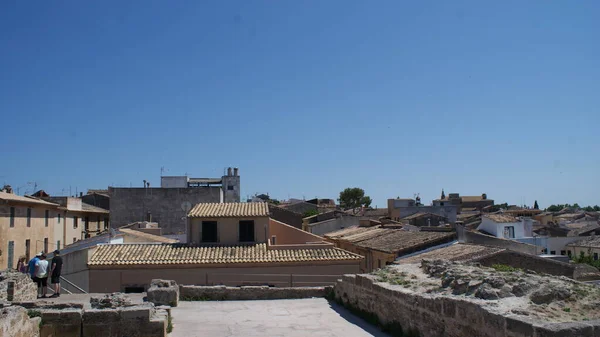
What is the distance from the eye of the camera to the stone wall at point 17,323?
705cm

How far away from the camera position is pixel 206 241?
28609 millimetres

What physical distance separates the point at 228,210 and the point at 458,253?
1312 centimetres

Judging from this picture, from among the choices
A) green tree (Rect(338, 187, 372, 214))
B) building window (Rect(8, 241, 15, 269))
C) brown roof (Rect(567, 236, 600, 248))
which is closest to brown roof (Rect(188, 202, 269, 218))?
building window (Rect(8, 241, 15, 269))

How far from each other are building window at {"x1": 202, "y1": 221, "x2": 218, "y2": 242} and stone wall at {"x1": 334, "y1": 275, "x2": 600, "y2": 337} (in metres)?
17.7

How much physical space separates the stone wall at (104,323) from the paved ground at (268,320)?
2.36 feet

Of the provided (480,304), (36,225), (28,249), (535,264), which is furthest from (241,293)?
(36,225)

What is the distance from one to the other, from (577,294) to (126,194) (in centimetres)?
3960

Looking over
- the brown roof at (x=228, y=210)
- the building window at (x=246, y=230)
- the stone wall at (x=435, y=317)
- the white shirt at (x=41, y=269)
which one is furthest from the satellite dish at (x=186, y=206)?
the stone wall at (x=435, y=317)

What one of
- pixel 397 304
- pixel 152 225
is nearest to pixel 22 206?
pixel 152 225

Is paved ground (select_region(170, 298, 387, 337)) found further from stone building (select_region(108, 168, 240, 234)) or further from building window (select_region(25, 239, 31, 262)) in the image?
stone building (select_region(108, 168, 240, 234))

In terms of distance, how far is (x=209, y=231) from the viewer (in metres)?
28.7

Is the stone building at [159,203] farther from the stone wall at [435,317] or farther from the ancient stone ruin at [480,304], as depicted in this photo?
the ancient stone ruin at [480,304]

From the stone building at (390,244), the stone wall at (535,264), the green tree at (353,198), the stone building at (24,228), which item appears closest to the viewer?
the stone wall at (535,264)

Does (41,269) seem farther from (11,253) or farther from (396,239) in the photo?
(11,253)
